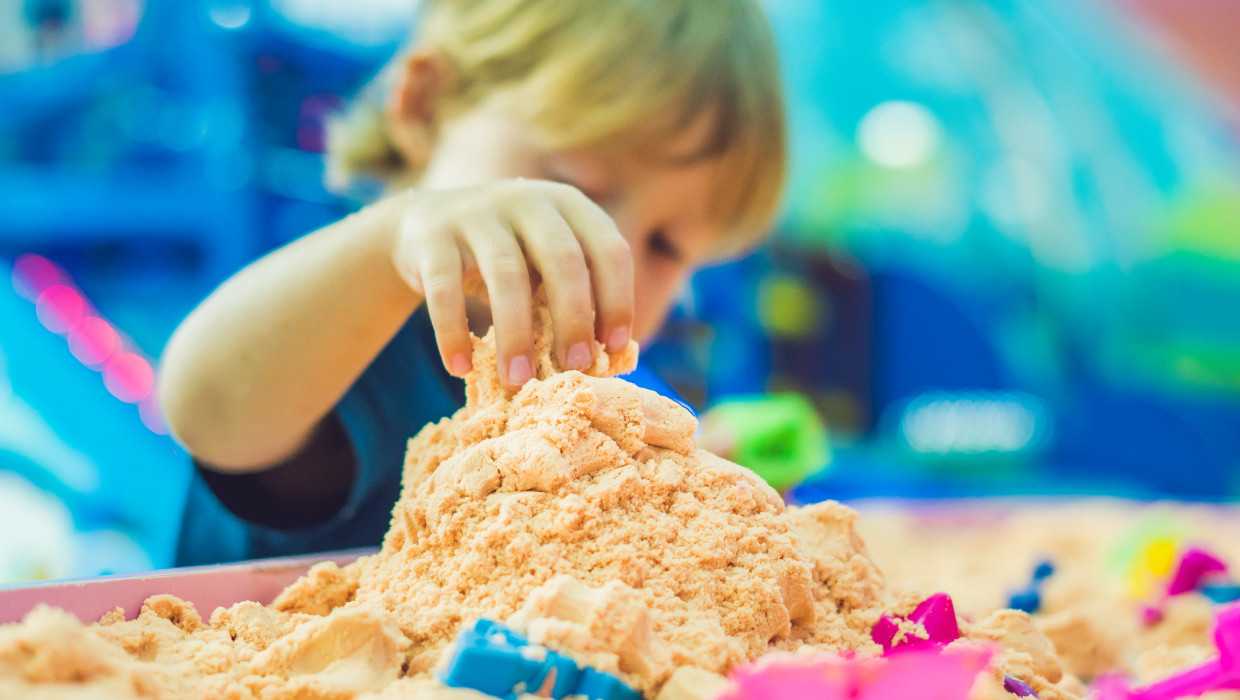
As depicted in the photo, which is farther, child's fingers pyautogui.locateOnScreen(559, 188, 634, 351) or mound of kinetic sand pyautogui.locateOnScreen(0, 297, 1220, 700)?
child's fingers pyautogui.locateOnScreen(559, 188, 634, 351)

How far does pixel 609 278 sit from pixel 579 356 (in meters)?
0.04

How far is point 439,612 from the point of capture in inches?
12.8

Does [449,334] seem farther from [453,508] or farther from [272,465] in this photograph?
[272,465]

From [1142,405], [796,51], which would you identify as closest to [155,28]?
[796,51]

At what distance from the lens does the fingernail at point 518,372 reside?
15.2 inches

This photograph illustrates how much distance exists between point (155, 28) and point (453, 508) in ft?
5.54

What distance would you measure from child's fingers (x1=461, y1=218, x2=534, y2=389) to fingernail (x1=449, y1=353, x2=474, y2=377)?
0.07ft

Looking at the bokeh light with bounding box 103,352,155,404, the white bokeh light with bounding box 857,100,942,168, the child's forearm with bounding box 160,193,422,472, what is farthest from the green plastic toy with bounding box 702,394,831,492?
the white bokeh light with bounding box 857,100,942,168

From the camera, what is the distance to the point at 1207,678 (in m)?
0.36

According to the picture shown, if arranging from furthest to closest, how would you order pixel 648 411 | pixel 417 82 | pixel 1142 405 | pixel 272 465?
pixel 1142 405 < pixel 417 82 < pixel 272 465 < pixel 648 411

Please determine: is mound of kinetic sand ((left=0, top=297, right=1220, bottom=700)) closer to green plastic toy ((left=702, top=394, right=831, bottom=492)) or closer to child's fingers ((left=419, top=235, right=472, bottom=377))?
child's fingers ((left=419, top=235, right=472, bottom=377))

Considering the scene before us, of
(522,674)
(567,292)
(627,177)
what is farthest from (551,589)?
(627,177)

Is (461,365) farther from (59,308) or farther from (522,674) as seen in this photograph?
(59,308)

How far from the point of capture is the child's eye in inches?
33.9
